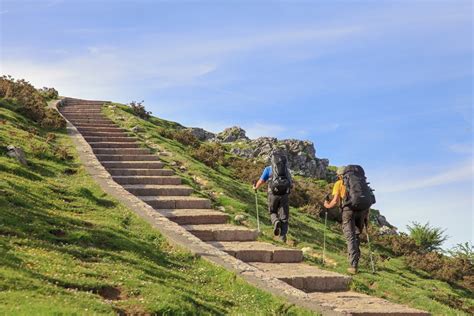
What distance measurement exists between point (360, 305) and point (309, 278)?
1.73 metres

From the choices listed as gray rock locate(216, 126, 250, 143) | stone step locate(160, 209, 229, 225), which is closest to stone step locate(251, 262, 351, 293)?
stone step locate(160, 209, 229, 225)

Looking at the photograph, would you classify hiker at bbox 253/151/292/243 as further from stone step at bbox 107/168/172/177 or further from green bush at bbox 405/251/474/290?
stone step at bbox 107/168/172/177

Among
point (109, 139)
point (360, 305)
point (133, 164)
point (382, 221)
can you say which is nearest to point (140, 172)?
point (133, 164)

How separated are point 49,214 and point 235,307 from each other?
23.9 feet

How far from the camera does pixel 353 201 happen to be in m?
15.9

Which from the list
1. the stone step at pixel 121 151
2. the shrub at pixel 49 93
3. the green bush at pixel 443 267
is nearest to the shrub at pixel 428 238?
the green bush at pixel 443 267

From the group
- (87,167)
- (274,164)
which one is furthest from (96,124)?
(274,164)

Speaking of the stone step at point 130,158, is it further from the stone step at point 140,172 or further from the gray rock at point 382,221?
the gray rock at point 382,221

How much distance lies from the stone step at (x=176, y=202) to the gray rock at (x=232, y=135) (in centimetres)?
3279

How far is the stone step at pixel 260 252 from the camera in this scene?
16.0 metres

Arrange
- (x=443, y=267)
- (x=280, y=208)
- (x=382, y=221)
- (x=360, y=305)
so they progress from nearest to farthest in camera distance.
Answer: (x=360, y=305), (x=280, y=208), (x=443, y=267), (x=382, y=221)

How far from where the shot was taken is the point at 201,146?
38.3 meters

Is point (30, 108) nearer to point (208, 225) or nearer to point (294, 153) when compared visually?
point (208, 225)

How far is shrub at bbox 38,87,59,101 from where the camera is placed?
48.4m
